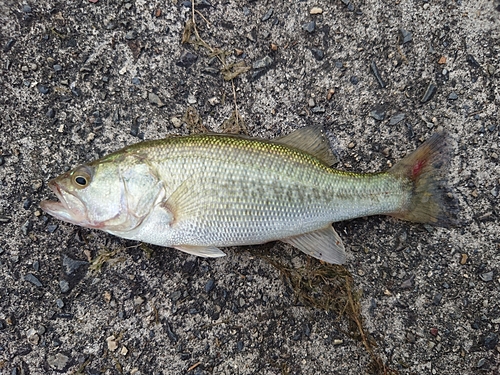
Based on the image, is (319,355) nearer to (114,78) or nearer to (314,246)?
(314,246)

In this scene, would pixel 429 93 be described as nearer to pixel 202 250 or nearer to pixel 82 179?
pixel 202 250

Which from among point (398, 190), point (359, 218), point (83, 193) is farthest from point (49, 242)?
point (398, 190)

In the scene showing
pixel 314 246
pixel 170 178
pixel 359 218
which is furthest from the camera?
pixel 359 218

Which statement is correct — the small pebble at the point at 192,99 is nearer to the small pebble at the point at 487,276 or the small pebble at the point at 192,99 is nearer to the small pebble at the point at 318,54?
the small pebble at the point at 318,54

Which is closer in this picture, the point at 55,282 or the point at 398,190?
the point at 398,190

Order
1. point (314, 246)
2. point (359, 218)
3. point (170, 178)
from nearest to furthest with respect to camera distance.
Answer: point (170, 178), point (314, 246), point (359, 218)

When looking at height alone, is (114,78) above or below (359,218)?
above

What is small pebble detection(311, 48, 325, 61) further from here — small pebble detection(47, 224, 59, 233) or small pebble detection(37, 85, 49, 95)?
small pebble detection(47, 224, 59, 233)

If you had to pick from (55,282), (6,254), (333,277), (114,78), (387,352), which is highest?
(114,78)
